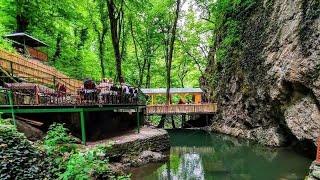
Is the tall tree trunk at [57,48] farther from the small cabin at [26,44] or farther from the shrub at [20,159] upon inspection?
the shrub at [20,159]

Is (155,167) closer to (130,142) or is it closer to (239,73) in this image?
(130,142)

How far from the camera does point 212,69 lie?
1403 inches

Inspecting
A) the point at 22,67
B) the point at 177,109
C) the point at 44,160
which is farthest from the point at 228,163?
the point at 177,109

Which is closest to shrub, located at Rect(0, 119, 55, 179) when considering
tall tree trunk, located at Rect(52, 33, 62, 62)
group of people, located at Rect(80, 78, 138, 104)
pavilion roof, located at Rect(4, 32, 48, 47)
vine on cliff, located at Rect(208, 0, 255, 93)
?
group of people, located at Rect(80, 78, 138, 104)

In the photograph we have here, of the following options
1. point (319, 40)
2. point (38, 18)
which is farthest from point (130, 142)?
point (38, 18)

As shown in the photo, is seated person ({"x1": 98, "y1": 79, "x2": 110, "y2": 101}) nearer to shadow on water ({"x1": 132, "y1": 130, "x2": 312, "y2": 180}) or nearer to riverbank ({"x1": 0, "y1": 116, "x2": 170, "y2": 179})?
shadow on water ({"x1": 132, "y1": 130, "x2": 312, "y2": 180})

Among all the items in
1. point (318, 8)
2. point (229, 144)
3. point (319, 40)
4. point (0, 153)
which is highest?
point (318, 8)

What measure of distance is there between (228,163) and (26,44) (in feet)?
54.4

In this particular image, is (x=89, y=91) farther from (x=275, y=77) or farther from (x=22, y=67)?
(x=275, y=77)

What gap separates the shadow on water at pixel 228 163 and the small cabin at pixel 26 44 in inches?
→ 478

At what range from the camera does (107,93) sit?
50.9ft

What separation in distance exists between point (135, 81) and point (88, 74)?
474 inches

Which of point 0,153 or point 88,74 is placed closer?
point 0,153

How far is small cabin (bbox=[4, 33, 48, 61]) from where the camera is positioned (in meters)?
21.5
